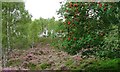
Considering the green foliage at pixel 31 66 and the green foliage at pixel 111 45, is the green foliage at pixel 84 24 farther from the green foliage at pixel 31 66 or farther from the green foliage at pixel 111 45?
the green foliage at pixel 31 66

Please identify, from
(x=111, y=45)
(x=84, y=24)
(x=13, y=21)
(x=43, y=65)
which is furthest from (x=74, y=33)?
(x=13, y=21)

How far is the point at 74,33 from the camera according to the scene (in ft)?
9.11

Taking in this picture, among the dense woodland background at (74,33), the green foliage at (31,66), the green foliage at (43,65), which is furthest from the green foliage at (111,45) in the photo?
the green foliage at (31,66)

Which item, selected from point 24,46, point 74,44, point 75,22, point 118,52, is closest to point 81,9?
point 75,22

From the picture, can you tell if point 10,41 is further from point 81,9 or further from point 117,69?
point 117,69

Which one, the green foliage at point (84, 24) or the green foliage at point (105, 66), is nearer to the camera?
the green foliage at point (84, 24)

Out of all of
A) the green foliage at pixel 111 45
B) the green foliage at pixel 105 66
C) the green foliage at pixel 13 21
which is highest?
the green foliage at pixel 13 21

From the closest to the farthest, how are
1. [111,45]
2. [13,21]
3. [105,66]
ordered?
1. [111,45]
2. [105,66]
3. [13,21]

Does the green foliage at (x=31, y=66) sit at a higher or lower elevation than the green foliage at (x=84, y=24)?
lower

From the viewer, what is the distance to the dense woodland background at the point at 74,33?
105 inches

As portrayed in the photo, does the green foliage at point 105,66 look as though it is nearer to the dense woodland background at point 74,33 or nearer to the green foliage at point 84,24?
the dense woodland background at point 74,33

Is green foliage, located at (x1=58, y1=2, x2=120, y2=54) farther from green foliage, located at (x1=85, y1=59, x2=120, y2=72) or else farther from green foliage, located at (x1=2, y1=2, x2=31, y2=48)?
green foliage, located at (x1=2, y1=2, x2=31, y2=48)

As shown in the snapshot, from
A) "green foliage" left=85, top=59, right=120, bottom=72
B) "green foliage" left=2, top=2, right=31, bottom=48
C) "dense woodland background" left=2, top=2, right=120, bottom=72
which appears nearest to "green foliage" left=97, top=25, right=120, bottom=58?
"dense woodland background" left=2, top=2, right=120, bottom=72

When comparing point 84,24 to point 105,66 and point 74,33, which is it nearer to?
point 74,33
